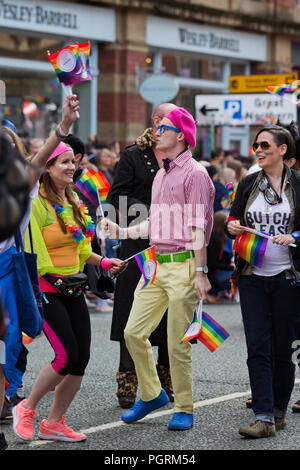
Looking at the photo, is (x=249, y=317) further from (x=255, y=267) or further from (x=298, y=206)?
(x=298, y=206)

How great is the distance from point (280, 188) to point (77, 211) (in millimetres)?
1276

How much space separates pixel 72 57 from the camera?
17.6 feet

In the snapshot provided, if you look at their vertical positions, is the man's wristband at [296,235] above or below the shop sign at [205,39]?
below

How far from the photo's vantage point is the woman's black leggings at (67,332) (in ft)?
19.4

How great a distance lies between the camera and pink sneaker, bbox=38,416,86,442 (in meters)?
6.02

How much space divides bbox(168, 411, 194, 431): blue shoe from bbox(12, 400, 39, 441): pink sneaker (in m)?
0.87

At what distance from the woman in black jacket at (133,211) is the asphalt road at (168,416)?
39cm

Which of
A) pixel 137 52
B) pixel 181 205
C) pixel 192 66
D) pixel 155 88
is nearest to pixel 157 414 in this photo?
pixel 181 205

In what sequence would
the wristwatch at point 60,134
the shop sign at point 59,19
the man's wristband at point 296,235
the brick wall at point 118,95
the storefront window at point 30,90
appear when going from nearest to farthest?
the wristwatch at point 60,134
the man's wristband at point 296,235
the shop sign at point 59,19
the storefront window at point 30,90
the brick wall at point 118,95

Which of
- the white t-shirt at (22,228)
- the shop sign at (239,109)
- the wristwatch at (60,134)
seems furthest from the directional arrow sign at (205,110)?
the wristwatch at (60,134)

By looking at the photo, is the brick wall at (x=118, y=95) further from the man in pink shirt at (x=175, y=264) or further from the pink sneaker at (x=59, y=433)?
the pink sneaker at (x=59, y=433)

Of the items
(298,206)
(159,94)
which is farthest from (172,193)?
(159,94)

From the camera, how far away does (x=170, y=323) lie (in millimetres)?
6328

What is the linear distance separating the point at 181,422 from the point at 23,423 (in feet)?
3.23
